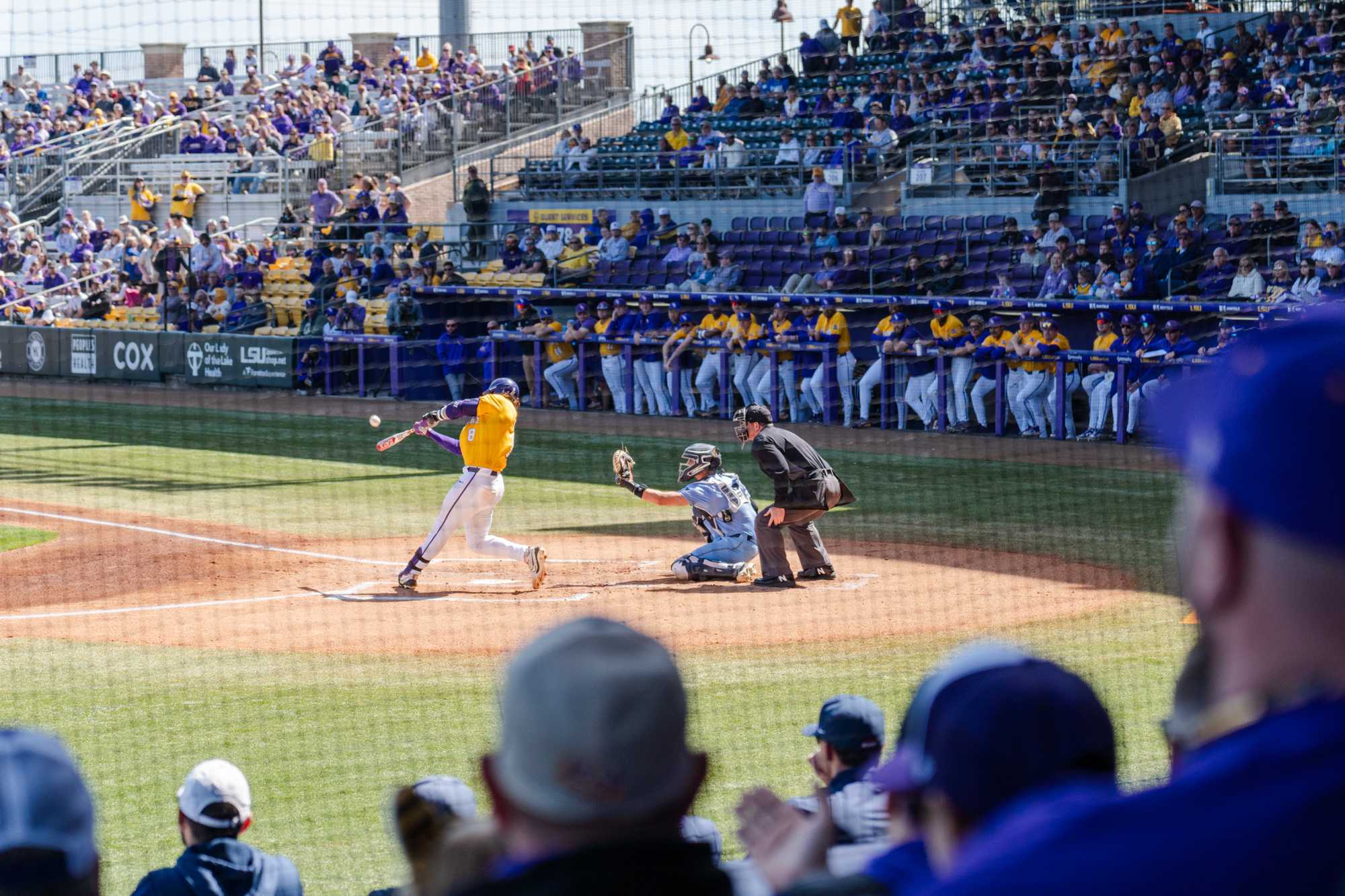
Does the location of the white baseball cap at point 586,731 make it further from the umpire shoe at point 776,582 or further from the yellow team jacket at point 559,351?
the yellow team jacket at point 559,351

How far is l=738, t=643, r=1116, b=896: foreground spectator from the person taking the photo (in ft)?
5.38

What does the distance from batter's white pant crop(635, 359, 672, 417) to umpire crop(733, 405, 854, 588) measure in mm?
10706

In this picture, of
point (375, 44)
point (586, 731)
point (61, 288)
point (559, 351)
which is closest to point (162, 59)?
point (375, 44)

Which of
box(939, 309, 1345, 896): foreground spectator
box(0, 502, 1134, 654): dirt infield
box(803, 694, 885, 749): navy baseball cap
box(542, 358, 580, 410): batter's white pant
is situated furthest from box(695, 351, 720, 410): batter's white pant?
box(939, 309, 1345, 896): foreground spectator

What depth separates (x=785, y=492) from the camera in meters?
11.7

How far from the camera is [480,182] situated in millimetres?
28906

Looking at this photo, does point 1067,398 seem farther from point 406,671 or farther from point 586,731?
point 586,731

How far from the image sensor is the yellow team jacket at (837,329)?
69.8 ft

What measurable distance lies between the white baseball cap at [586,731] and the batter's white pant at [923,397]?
64.3 feet

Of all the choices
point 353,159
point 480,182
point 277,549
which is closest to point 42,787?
point 277,549

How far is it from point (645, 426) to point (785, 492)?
10761 millimetres

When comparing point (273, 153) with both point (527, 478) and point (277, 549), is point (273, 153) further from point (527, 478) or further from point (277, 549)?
point (277, 549)

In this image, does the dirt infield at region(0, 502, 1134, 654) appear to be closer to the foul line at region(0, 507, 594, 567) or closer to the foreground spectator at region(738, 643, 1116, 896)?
the foul line at region(0, 507, 594, 567)

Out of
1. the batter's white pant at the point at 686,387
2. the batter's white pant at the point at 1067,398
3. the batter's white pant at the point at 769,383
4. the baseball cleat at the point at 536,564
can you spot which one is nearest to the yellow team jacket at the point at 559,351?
the batter's white pant at the point at 686,387
